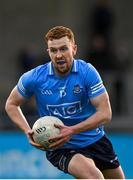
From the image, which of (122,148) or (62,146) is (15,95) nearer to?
(62,146)

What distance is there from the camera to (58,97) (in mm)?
8625

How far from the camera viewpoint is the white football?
830 cm

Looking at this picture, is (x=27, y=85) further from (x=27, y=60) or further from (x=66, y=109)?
(x=27, y=60)

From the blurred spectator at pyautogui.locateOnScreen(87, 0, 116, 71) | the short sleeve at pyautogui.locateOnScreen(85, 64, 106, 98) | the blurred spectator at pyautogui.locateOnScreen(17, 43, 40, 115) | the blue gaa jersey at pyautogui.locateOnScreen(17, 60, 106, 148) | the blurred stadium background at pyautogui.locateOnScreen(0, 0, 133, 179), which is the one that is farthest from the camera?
the blurred spectator at pyautogui.locateOnScreen(87, 0, 116, 71)

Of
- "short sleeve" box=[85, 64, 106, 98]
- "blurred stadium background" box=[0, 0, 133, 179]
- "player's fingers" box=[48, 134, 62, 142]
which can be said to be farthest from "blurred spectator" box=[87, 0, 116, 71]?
"player's fingers" box=[48, 134, 62, 142]

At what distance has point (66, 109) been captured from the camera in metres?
8.64

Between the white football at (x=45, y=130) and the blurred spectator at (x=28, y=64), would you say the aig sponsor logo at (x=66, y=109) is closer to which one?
the white football at (x=45, y=130)

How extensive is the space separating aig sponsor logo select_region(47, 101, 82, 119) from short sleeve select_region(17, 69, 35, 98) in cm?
29

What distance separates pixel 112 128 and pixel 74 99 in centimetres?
668

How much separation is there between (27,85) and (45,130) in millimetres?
642

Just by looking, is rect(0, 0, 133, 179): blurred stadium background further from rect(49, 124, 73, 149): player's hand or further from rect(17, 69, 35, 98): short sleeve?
rect(49, 124, 73, 149): player's hand

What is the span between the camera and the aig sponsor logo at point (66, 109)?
863cm

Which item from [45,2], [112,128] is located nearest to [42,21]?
[45,2]

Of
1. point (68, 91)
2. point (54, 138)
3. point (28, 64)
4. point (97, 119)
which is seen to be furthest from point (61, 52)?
point (28, 64)
